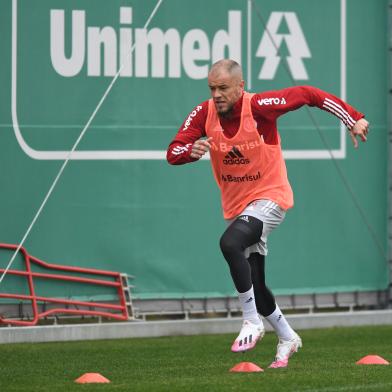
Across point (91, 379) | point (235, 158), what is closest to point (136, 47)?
point (235, 158)

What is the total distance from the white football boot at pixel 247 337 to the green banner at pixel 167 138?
362cm

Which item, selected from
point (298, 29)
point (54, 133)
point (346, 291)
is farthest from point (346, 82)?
point (54, 133)

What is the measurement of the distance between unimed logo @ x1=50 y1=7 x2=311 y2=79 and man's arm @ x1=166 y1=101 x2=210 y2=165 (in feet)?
10.6

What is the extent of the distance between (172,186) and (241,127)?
376cm

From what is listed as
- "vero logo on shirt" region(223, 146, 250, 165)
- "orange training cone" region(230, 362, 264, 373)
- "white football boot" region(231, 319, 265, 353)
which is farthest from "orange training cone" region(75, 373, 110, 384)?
"vero logo on shirt" region(223, 146, 250, 165)

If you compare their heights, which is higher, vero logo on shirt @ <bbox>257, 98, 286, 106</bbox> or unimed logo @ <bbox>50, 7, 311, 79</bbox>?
unimed logo @ <bbox>50, 7, 311, 79</bbox>

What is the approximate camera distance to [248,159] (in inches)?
345

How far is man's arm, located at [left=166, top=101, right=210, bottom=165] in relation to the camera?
27.9 feet

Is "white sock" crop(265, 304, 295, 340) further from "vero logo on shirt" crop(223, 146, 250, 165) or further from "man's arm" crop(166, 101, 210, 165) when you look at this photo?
"man's arm" crop(166, 101, 210, 165)

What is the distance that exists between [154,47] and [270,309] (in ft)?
13.3

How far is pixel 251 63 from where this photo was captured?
12758 millimetres

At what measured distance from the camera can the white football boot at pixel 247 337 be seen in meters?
8.45

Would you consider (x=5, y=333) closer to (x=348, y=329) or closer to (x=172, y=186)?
(x=172, y=186)

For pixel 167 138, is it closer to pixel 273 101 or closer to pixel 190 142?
pixel 190 142
